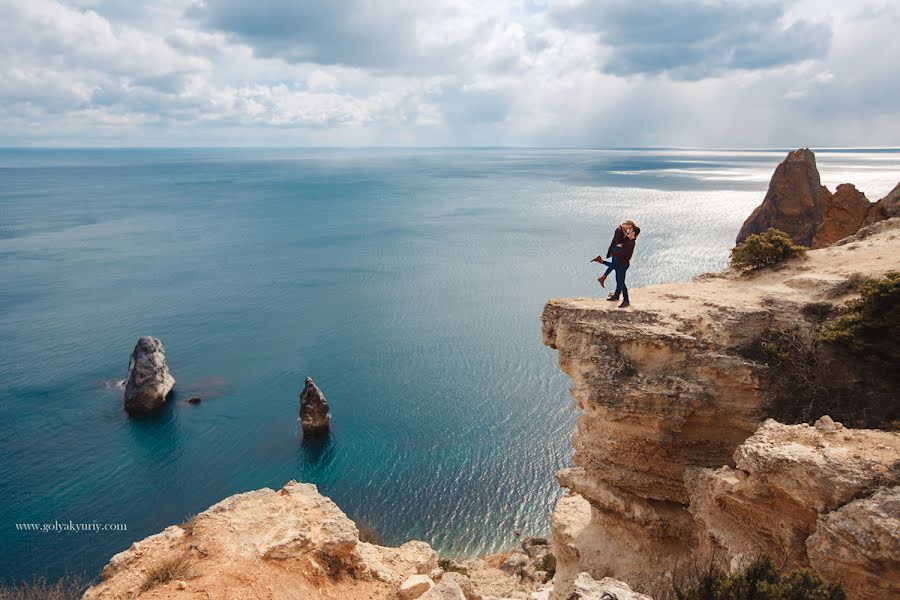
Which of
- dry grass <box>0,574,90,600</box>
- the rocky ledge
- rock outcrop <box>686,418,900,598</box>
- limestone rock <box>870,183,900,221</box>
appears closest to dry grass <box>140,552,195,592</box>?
the rocky ledge

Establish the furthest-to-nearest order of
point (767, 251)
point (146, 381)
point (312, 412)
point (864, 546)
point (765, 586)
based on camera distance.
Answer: point (146, 381) < point (312, 412) < point (767, 251) < point (864, 546) < point (765, 586)

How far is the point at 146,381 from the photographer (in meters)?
44.7

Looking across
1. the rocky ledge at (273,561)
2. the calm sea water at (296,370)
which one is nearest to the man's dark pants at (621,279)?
the rocky ledge at (273,561)

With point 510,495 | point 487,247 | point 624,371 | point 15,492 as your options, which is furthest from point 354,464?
point 487,247

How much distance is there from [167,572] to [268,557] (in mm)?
2371

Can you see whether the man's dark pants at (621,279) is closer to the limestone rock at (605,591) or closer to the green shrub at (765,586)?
the green shrub at (765,586)

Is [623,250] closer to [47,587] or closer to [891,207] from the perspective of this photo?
[891,207]

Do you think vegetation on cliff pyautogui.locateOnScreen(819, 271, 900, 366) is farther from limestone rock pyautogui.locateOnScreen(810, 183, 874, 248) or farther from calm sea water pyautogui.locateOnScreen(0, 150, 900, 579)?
limestone rock pyautogui.locateOnScreen(810, 183, 874, 248)

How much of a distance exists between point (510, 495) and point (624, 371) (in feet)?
70.1

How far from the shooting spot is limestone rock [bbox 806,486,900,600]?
986 cm

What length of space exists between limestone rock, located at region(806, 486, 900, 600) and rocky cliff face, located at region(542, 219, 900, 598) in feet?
7.72

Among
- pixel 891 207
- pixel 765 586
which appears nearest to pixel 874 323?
pixel 765 586

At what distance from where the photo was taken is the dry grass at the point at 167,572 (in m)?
13.1

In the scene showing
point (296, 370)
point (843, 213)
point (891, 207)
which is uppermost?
point (891, 207)
